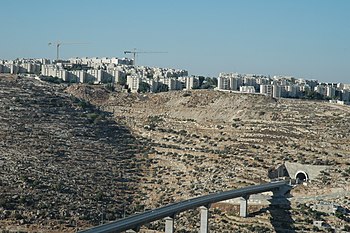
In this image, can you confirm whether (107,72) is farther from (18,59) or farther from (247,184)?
(247,184)

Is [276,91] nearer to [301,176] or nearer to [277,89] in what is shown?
[277,89]

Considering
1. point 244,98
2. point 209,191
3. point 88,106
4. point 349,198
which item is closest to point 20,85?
point 88,106

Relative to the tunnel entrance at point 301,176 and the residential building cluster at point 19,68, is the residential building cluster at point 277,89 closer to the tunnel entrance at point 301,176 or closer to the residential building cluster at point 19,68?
the residential building cluster at point 19,68

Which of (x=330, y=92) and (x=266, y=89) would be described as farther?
(x=330, y=92)

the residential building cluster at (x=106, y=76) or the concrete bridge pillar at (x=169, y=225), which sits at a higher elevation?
the residential building cluster at (x=106, y=76)

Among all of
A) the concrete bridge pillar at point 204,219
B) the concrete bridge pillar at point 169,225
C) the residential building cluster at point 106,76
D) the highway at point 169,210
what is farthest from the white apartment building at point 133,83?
the concrete bridge pillar at point 169,225

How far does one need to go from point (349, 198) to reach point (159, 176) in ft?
49.9

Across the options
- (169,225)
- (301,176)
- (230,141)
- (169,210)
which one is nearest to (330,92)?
(230,141)

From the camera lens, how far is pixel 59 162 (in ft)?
166

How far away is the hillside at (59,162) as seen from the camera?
130ft

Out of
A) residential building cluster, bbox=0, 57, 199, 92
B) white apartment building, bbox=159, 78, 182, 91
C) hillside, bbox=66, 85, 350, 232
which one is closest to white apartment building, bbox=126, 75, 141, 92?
residential building cluster, bbox=0, 57, 199, 92

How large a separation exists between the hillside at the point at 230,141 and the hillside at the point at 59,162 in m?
2.39

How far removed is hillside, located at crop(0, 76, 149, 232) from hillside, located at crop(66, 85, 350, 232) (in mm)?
2392

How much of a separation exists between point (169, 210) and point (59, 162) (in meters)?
17.2
